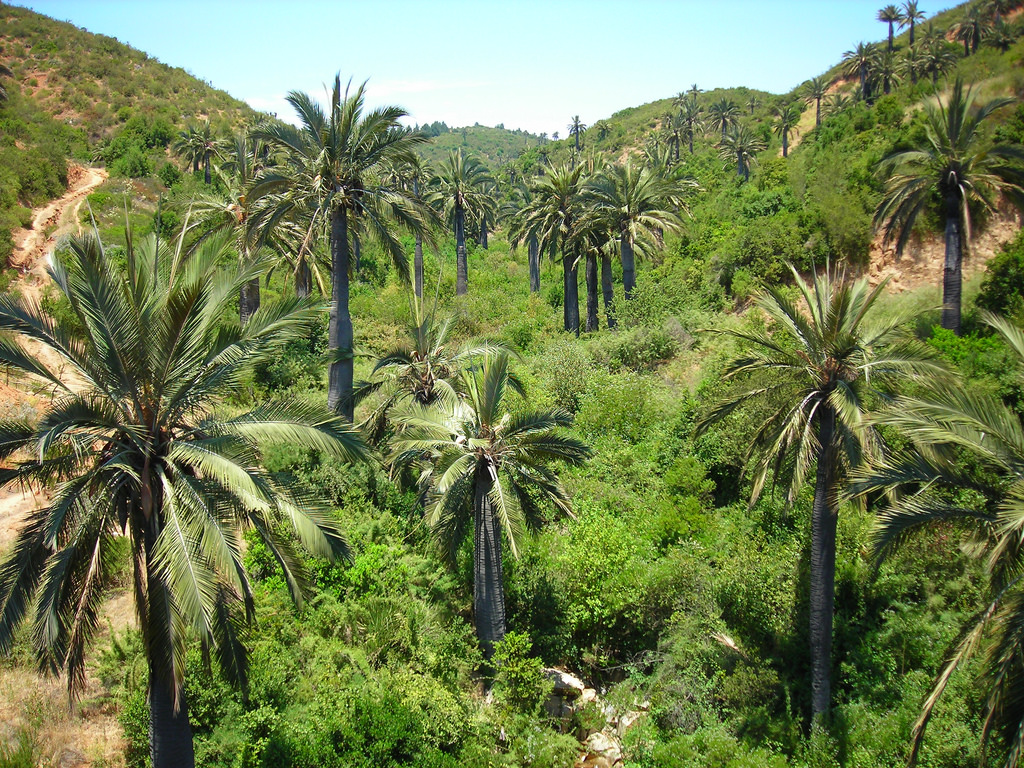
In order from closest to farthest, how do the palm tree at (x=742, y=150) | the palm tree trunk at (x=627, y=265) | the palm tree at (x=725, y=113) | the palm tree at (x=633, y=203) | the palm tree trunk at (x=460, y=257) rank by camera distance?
the palm tree at (x=633, y=203) → the palm tree trunk at (x=627, y=265) → the palm tree trunk at (x=460, y=257) → the palm tree at (x=742, y=150) → the palm tree at (x=725, y=113)

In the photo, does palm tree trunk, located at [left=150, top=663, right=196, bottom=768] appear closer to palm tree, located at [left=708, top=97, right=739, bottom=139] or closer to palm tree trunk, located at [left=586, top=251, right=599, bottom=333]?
palm tree trunk, located at [left=586, top=251, right=599, bottom=333]

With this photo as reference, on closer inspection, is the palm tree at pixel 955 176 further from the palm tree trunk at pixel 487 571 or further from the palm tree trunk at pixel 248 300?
the palm tree trunk at pixel 248 300

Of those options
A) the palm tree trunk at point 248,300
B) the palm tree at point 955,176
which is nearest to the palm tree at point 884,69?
the palm tree at point 955,176

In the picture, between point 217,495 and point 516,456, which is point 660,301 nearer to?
point 516,456

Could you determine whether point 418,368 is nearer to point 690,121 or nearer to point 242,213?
point 242,213

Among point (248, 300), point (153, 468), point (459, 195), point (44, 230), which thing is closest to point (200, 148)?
point (44, 230)

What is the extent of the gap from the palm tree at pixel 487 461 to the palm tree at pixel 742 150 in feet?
144

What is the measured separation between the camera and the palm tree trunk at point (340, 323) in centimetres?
1441

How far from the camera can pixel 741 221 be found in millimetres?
29094

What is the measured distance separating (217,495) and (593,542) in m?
8.23

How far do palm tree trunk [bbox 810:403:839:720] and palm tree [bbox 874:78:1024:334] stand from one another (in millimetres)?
8991

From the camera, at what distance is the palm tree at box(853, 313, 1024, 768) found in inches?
264

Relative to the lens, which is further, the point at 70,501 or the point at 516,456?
the point at 516,456

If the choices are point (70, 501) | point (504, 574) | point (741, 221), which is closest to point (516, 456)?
point (504, 574)
